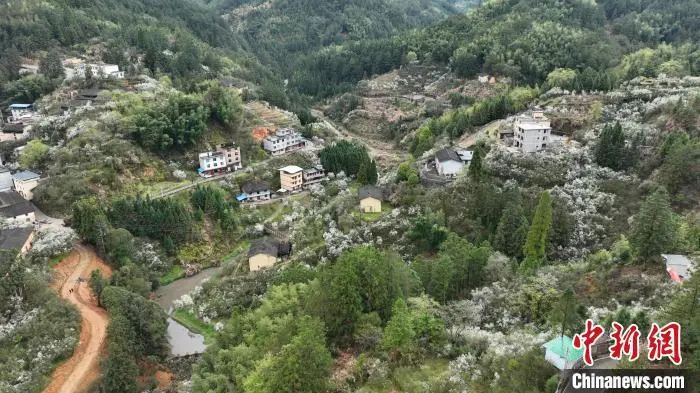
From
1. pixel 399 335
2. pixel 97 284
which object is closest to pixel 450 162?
pixel 399 335

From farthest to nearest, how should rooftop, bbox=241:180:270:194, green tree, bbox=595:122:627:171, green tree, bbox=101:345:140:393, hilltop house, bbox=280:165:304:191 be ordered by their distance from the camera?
hilltop house, bbox=280:165:304:191 → rooftop, bbox=241:180:270:194 → green tree, bbox=595:122:627:171 → green tree, bbox=101:345:140:393

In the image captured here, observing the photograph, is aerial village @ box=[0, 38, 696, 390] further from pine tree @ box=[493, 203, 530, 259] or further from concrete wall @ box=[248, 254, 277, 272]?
pine tree @ box=[493, 203, 530, 259]

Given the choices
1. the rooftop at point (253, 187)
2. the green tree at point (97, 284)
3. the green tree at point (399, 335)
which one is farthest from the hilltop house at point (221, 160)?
the green tree at point (399, 335)

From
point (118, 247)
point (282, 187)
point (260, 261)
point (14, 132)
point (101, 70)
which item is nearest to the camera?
point (118, 247)

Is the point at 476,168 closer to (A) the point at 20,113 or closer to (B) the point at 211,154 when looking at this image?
(B) the point at 211,154

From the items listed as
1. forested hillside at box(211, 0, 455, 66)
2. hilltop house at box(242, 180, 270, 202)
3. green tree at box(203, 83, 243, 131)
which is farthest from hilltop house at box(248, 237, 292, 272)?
forested hillside at box(211, 0, 455, 66)

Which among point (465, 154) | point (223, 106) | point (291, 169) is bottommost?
point (291, 169)

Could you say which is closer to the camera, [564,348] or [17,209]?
[564,348]
